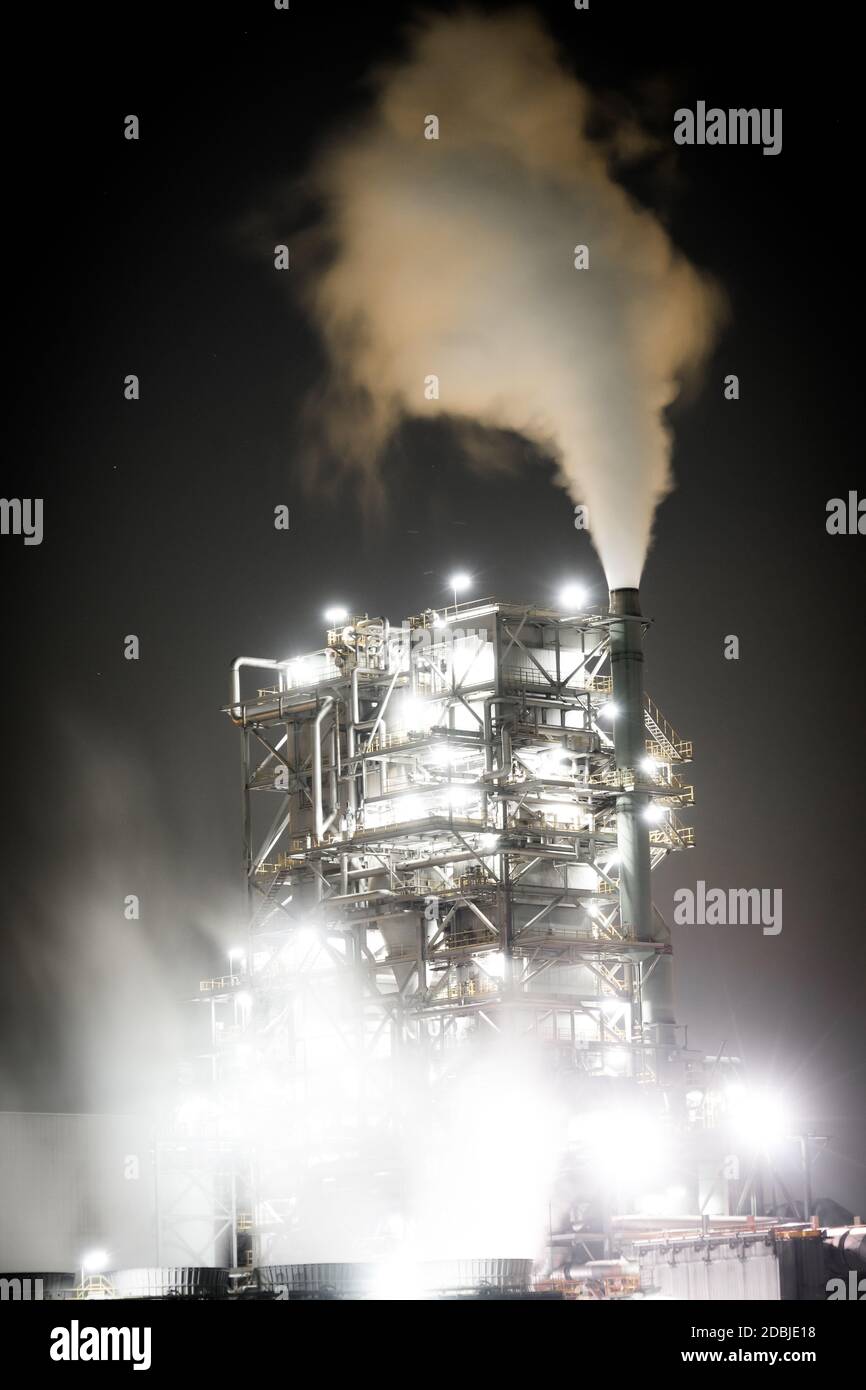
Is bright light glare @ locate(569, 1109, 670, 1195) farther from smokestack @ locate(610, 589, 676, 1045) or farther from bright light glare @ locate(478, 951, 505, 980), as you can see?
bright light glare @ locate(478, 951, 505, 980)

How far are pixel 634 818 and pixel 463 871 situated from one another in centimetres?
567

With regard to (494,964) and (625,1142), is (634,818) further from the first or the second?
(625,1142)

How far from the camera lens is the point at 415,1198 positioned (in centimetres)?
7812

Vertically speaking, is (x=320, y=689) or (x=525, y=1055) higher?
(x=320, y=689)

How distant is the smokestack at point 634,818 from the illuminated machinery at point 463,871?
71 millimetres

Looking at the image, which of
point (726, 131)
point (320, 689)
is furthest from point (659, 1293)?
point (726, 131)

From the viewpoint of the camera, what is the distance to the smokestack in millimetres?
80312

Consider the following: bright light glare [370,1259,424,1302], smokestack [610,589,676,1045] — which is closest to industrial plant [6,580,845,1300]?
smokestack [610,589,676,1045]

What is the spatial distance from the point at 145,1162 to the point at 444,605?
2134 cm

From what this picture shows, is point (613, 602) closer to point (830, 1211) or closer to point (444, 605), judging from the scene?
point (444, 605)

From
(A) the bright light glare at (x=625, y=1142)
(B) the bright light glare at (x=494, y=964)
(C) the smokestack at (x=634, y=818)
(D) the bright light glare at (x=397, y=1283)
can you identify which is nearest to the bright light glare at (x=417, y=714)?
(C) the smokestack at (x=634, y=818)

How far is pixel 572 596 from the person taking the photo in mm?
81312

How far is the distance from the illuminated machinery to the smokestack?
7 cm

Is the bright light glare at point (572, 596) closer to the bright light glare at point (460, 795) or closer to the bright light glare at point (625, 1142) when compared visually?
the bright light glare at point (460, 795)
